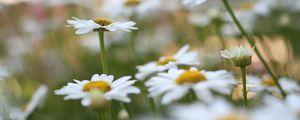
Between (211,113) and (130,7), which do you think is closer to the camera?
(211,113)

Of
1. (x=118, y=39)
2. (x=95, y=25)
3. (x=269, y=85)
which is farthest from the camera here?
(x=118, y=39)

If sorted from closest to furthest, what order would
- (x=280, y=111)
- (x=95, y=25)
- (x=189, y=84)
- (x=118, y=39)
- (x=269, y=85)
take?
1. (x=280, y=111)
2. (x=189, y=84)
3. (x=95, y=25)
4. (x=269, y=85)
5. (x=118, y=39)

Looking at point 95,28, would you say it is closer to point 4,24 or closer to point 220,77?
point 220,77

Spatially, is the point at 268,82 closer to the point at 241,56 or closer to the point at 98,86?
the point at 241,56

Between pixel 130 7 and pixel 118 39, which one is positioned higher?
pixel 130 7

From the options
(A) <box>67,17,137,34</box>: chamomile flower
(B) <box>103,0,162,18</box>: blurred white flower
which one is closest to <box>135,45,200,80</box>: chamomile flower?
(A) <box>67,17,137,34</box>: chamomile flower

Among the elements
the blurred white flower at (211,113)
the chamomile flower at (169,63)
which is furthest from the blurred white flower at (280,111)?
the chamomile flower at (169,63)

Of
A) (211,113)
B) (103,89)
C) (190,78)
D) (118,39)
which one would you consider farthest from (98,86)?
(118,39)

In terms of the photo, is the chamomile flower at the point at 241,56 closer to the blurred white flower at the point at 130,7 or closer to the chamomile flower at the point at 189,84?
the chamomile flower at the point at 189,84
